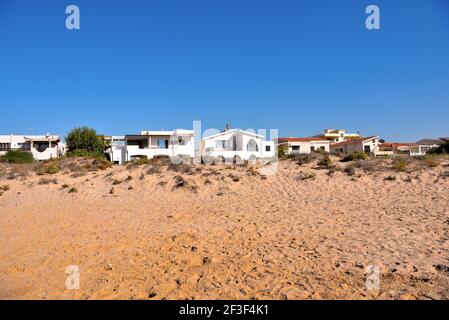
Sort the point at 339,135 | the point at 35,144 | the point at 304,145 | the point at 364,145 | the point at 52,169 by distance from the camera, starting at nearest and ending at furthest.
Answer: the point at 52,169 → the point at 364,145 → the point at 304,145 → the point at 35,144 → the point at 339,135

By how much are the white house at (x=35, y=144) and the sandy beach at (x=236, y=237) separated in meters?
32.1

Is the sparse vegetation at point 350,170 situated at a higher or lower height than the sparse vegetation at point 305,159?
lower

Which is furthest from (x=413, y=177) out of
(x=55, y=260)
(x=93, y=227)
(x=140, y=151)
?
(x=140, y=151)

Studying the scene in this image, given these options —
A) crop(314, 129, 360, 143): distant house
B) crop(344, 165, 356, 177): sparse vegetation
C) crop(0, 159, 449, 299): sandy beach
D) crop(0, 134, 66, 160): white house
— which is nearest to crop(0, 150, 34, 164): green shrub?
crop(0, 134, 66, 160): white house

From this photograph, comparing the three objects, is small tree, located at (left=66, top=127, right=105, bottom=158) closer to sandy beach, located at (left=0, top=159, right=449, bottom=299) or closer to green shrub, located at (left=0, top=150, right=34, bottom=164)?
green shrub, located at (left=0, top=150, right=34, bottom=164)

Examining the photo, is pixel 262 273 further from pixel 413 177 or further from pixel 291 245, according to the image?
pixel 413 177

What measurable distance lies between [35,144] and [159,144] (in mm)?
20846

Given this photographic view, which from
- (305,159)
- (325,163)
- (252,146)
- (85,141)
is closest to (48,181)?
(305,159)

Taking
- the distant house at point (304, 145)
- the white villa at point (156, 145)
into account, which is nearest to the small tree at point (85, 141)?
the white villa at point (156, 145)

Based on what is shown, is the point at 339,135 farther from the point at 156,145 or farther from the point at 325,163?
the point at 325,163

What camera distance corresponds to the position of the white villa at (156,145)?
36.7 m

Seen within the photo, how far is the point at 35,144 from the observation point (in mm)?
47656

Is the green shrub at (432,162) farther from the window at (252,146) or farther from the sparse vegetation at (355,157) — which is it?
the window at (252,146)
